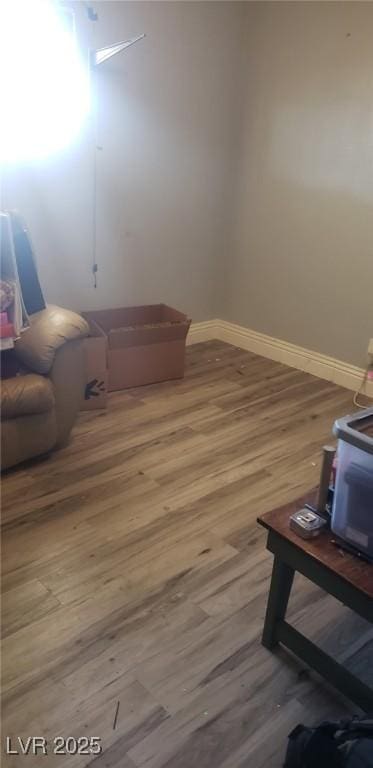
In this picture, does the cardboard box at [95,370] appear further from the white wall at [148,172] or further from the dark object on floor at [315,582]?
the dark object on floor at [315,582]

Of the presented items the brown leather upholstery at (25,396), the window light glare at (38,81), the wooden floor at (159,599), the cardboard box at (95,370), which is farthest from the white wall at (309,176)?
the brown leather upholstery at (25,396)

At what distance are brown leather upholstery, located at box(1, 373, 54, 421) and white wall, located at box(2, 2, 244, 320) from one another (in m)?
0.95

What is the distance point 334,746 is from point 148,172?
299 centimetres

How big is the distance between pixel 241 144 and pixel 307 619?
10.1 feet

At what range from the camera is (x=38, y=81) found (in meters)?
2.57

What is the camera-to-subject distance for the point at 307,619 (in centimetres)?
166

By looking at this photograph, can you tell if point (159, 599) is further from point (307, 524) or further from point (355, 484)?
point (355, 484)

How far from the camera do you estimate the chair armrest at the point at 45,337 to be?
7.28 ft

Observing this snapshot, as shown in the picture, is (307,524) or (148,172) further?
(148,172)

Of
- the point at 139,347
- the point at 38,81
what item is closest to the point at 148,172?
the point at 38,81

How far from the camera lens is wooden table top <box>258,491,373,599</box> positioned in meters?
1.22

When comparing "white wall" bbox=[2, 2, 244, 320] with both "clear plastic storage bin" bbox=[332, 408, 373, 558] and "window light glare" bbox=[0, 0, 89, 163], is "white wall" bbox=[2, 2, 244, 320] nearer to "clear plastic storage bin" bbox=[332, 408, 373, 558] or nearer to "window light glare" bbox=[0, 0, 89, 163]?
"window light glare" bbox=[0, 0, 89, 163]

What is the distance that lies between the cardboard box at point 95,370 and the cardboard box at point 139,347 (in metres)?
0.08

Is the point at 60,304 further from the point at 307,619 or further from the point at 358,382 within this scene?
the point at 307,619
